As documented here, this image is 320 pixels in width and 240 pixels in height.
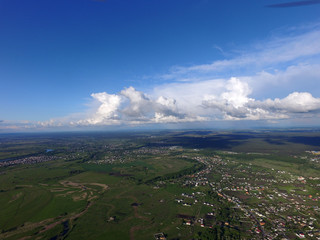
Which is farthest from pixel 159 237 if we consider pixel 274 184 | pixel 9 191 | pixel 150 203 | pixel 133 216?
pixel 9 191

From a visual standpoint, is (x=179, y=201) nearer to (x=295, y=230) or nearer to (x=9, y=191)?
(x=295, y=230)

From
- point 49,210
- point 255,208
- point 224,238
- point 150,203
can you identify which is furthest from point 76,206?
point 255,208

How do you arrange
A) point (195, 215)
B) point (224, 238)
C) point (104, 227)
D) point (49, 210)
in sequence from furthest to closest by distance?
1. point (49, 210)
2. point (195, 215)
3. point (104, 227)
4. point (224, 238)

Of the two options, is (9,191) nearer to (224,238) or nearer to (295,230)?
(224,238)

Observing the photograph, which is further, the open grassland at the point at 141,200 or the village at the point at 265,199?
the open grassland at the point at 141,200

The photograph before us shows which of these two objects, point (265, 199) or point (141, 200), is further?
point (141, 200)

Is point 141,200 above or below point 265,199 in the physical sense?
above

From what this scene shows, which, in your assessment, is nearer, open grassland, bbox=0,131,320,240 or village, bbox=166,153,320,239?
village, bbox=166,153,320,239

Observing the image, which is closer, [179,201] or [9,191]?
[179,201]

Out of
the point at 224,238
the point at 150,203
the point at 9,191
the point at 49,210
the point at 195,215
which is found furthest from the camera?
the point at 9,191
